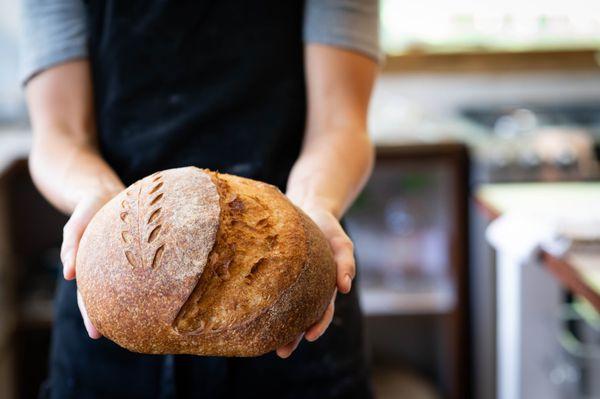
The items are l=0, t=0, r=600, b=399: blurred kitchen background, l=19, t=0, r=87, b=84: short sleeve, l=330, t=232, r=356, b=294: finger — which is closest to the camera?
l=330, t=232, r=356, b=294: finger

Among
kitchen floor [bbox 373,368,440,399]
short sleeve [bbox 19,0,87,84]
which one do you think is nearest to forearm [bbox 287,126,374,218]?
short sleeve [bbox 19,0,87,84]

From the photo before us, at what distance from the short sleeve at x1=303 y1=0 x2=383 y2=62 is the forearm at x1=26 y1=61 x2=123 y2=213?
390 millimetres

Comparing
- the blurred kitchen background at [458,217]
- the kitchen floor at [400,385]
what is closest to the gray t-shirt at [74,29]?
the blurred kitchen background at [458,217]

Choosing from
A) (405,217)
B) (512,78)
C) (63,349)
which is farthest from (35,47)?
(512,78)

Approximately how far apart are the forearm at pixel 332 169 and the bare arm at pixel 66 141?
272 millimetres

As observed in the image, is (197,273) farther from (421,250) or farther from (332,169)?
(421,250)

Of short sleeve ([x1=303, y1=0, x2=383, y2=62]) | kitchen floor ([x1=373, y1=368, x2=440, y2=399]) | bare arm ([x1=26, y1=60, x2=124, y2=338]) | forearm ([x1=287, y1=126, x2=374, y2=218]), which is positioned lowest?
kitchen floor ([x1=373, y1=368, x2=440, y2=399])

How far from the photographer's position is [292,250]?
3.12 ft

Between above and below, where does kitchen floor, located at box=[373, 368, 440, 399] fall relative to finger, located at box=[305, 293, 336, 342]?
below

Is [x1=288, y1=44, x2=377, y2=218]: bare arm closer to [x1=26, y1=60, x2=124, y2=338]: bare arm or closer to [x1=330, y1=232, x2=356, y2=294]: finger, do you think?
[x1=330, y1=232, x2=356, y2=294]: finger

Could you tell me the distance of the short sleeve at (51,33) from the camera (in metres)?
1.30

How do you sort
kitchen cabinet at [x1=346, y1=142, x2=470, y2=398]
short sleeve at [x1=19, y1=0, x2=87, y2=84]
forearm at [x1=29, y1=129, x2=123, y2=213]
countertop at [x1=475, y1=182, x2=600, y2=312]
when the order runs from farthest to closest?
kitchen cabinet at [x1=346, y1=142, x2=470, y2=398], countertop at [x1=475, y1=182, x2=600, y2=312], short sleeve at [x1=19, y1=0, x2=87, y2=84], forearm at [x1=29, y1=129, x2=123, y2=213]

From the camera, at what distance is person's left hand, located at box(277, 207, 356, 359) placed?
990 mm

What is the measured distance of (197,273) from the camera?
90cm
